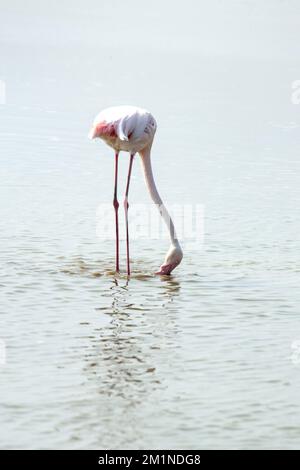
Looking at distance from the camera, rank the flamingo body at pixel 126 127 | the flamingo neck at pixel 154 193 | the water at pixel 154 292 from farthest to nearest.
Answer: the flamingo neck at pixel 154 193, the flamingo body at pixel 126 127, the water at pixel 154 292

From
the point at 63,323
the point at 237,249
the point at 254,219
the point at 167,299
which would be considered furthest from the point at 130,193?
the point at 63,323

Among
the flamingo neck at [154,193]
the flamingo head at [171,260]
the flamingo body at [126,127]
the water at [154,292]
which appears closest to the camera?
the water at [154,292]

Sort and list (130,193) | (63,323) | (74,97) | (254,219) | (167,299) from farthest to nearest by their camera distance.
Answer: (74,97) < (130,193) < (254,219) < (167,299) < (63,323)

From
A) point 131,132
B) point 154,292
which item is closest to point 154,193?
point 131,132

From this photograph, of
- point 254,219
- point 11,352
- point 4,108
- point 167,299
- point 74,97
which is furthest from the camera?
point 74,97

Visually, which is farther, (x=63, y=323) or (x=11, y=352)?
(x=63, y=323)

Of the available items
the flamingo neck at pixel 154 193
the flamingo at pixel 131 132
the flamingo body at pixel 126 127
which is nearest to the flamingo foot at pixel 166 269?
the flamingo at pixel 131 132

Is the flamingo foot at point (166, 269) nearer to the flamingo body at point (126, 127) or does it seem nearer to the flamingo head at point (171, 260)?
the flamingo head at point (171, 260)

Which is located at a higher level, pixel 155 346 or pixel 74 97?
pixel 74 97

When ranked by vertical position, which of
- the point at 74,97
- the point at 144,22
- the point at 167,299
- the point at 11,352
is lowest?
the point at 11,352

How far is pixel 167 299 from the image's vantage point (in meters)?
9.41

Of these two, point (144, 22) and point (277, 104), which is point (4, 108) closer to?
point (277, 104)

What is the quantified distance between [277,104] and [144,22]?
34.7 meters

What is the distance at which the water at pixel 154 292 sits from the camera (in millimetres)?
6617
